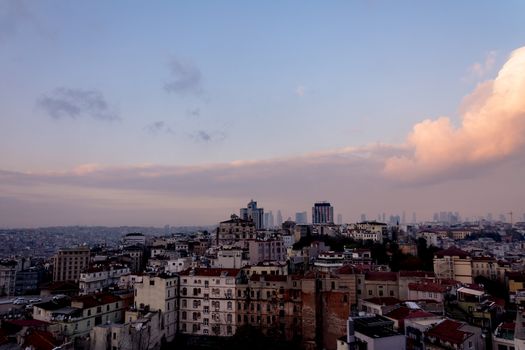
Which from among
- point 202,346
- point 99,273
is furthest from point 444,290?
point 99,273

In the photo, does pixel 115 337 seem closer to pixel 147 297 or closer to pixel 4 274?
pixel 147 297

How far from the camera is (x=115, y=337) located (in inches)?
886

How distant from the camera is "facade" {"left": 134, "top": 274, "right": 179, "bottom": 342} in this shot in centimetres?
2725

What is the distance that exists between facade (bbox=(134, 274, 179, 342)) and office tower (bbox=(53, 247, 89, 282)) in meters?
26.0

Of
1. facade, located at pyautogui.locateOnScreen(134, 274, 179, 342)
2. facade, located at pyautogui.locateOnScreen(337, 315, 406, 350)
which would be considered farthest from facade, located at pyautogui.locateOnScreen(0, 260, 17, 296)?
facade, located at pyautogui.locateOnScreen(337, 315, 406, 350)

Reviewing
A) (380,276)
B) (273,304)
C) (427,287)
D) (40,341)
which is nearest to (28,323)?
(40,341)

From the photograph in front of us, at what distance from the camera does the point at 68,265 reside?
5059 centimetres

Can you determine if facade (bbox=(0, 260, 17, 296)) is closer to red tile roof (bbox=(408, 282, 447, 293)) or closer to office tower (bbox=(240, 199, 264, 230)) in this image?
red tile roof (bbox=(408, 282, 447, 293))

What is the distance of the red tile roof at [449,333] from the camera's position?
1714cm

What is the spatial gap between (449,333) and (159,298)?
16.7 metres

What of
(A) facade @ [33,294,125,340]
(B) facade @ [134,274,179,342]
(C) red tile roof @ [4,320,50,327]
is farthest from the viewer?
(B) facade @ [134,274,179,342]

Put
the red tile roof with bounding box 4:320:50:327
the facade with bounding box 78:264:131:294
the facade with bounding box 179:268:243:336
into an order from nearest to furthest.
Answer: the red tile roof with bounding box 4:320:50:327 < the facade with bounding box 179:268:243:336 < the facade with bounding box 78:264:131:294

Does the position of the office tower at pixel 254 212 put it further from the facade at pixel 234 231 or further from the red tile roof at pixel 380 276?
the red tile roof at pixel 380 276

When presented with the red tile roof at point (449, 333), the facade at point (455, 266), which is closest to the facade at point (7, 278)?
the facade at point (455, 266)
